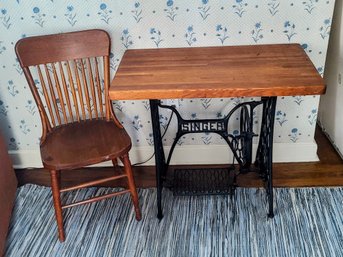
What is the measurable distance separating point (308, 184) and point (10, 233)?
1621 mm

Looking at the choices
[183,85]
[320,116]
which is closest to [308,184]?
[320,116]

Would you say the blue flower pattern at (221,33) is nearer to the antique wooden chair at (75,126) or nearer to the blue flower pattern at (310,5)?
the blue flower pattern at (310,5)

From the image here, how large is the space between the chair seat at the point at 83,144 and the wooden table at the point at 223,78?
21cm

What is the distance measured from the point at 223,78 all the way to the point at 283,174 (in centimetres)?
94

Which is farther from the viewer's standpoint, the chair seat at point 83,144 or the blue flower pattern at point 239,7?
the blue flower pattern at point 239,7

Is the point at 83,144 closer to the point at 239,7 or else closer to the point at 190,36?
the point at 190,36

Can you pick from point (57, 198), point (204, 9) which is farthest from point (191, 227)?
point (204, 9)

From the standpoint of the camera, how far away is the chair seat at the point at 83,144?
1667 mm

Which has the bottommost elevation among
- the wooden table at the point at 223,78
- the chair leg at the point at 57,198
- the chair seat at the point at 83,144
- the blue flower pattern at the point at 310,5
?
the chair leg at the point at 57,198

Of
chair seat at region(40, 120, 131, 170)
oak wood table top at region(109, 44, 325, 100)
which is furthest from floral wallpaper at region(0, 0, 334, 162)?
chair seat at region(40, 120, 131, 170)

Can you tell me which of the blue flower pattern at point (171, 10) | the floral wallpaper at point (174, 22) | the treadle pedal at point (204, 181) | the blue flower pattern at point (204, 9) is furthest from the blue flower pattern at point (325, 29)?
the treadle pedal at point (204, 181)

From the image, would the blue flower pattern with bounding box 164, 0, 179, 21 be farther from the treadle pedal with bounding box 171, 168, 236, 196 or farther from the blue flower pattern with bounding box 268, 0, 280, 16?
the treadle pedal with bounding box 171, 168, 236, 196

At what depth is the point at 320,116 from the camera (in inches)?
101

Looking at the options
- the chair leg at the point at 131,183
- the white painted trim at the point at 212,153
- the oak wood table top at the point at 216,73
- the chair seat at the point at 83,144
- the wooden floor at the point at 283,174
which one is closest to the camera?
the oak wood table top at the point at 216,73
